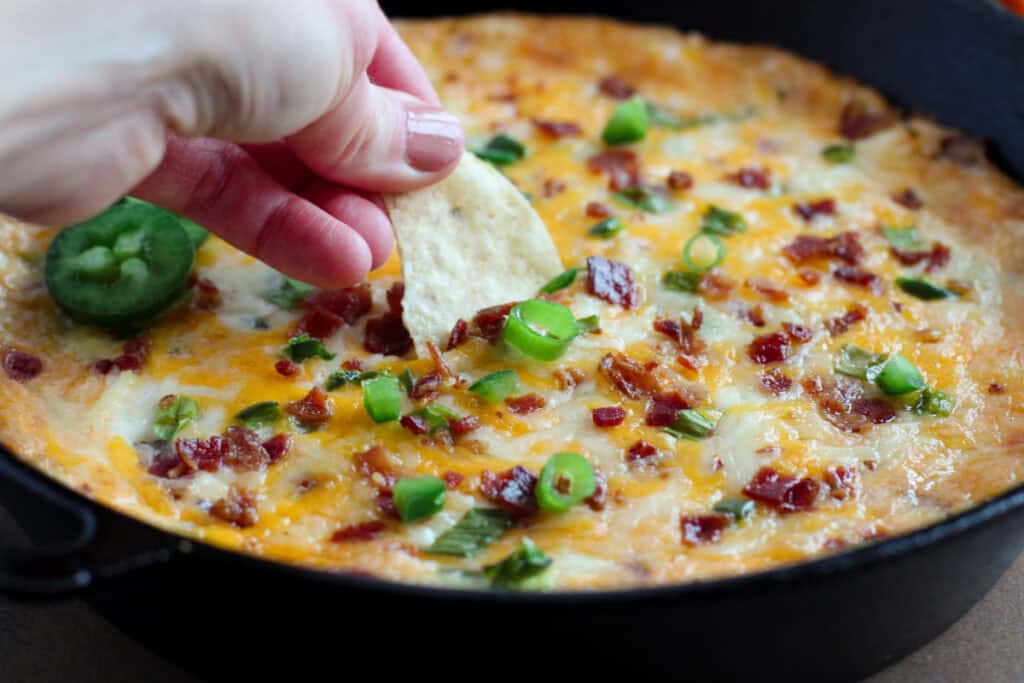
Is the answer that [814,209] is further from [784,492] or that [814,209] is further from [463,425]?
[463,425]

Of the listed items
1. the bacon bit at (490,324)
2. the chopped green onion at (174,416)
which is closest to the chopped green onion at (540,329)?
the bacon bit at (490,324)

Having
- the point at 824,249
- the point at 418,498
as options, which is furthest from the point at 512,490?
the point at 824,249

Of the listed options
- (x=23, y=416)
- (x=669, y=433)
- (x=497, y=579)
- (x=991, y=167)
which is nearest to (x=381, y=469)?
(x=497, y=579)

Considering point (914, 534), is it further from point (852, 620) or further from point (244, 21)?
point (244, 21)

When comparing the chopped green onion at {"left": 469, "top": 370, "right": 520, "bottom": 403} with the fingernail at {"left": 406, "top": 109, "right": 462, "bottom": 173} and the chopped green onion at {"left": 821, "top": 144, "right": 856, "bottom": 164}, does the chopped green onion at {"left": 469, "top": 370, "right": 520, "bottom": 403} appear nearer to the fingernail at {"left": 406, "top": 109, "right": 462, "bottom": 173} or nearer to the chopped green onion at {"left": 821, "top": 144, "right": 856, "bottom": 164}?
the fingernail at {"left": 406, "top": 109, "right": 462, "bottom": 173}

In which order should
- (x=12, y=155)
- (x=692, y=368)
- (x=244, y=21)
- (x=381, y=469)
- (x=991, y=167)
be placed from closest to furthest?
(x=12, y=155)
(x=244, y=21)
(x=381, y=469)
(x=692, y=368)
(x=991, y=167)

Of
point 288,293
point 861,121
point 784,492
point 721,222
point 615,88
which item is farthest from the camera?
point 615,88

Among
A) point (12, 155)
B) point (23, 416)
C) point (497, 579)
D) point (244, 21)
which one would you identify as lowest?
point (23, 416)
